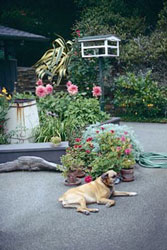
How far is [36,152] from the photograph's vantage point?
566 centimetres

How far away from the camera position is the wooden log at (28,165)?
5.47m

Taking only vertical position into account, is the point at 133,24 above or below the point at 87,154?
above

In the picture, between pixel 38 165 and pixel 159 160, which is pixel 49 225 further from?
pixel 159 160

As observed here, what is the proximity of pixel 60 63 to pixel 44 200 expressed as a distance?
8.51m

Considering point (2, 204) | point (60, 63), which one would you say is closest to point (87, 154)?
point (2, 204)

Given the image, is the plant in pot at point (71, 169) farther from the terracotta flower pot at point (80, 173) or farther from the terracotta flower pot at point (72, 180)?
the terracotta flower pot at point (80, 173)

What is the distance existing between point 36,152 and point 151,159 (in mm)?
1952

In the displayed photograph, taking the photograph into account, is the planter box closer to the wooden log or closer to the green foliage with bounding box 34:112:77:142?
the wooden log

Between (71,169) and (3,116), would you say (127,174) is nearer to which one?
(71,169)

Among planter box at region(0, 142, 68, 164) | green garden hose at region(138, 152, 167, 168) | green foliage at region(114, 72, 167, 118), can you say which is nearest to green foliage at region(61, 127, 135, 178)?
planter box at region(0, 142, 68, 164)

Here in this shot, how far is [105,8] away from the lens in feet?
42.1

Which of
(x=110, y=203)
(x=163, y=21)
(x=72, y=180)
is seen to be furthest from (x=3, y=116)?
(x=163, y=21)

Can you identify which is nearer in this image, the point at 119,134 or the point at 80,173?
the point at 80,173

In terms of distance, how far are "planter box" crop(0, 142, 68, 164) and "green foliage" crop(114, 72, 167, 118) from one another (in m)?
4.71
